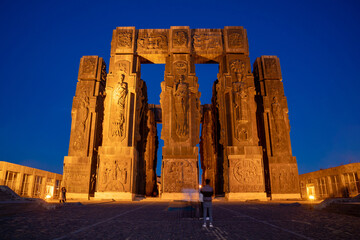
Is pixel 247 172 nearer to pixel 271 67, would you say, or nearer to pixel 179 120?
pixel 179 120

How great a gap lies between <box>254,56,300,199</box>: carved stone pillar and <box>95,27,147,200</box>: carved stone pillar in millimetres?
8216

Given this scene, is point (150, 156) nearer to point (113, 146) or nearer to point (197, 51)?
point (113, 146)

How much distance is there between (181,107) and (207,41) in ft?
16.7

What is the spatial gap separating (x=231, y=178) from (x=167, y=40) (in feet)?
31.8

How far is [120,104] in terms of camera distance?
14492 millimetres

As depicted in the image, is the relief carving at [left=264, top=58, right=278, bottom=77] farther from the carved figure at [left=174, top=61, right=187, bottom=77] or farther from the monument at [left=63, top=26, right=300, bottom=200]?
the carved figure at [left=174, top=61, right=187, bottom=77]

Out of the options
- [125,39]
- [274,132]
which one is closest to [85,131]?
[125,39]

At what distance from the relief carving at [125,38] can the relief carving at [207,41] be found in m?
4.24

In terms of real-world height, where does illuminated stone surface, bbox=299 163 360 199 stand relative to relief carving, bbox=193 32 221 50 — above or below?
below

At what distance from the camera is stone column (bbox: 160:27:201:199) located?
13.3 metres

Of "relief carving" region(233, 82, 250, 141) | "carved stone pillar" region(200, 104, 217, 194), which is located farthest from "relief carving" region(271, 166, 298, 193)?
"carved stone pillar" region(200, 104, 217, 194)

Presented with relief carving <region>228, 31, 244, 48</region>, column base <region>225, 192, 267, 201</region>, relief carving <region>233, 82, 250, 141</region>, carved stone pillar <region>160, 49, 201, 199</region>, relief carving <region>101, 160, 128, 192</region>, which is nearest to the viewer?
column base <region>225, 192, 267, 201</region>

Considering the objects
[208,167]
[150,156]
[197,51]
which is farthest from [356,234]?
[150,156]

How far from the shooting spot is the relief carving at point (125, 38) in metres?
15.7
